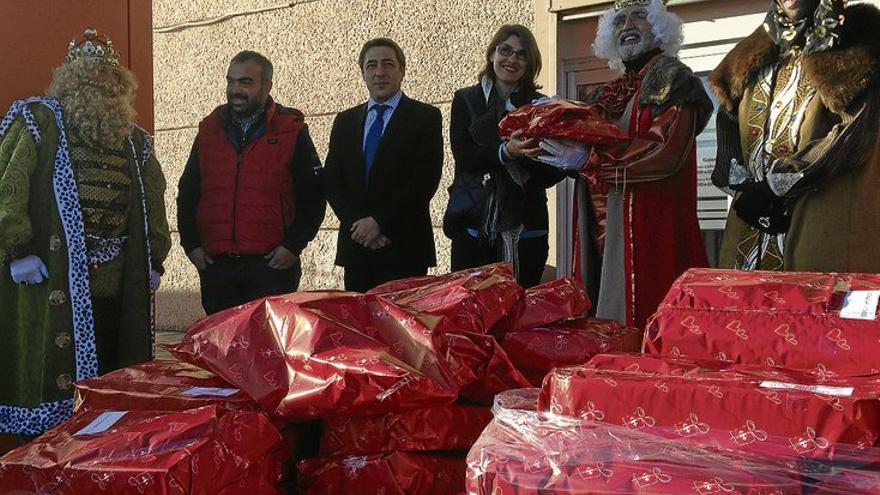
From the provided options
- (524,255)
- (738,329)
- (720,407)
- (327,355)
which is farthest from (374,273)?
(720,407)

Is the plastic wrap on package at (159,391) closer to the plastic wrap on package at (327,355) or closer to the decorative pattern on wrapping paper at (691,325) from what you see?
the plastic wrap on package at (327,355)

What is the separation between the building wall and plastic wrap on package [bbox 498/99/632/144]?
2.77m

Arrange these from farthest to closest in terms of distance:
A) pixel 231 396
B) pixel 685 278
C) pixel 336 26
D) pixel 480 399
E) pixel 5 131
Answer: pixel 336 26, pixel 5 131, pixel 480 399, pixel 231 396, pixel 685 278

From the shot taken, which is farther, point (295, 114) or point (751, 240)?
point (295, 114)

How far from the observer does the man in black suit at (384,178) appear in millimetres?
4332

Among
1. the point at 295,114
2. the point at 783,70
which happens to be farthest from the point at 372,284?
the point at 783,70

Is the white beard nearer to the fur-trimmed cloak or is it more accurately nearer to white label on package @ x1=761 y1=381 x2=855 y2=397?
the fur-trimmed cloak

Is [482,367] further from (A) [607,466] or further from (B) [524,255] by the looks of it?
(B) [524,255]

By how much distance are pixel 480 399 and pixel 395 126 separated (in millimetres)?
2589

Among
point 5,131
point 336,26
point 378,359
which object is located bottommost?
point 378,359

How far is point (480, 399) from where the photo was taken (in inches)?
79.7

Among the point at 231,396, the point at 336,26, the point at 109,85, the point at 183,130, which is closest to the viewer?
the point at 231,396

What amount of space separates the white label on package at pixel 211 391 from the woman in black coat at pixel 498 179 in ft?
6.59

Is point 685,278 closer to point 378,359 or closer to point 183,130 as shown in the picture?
point 378,359
